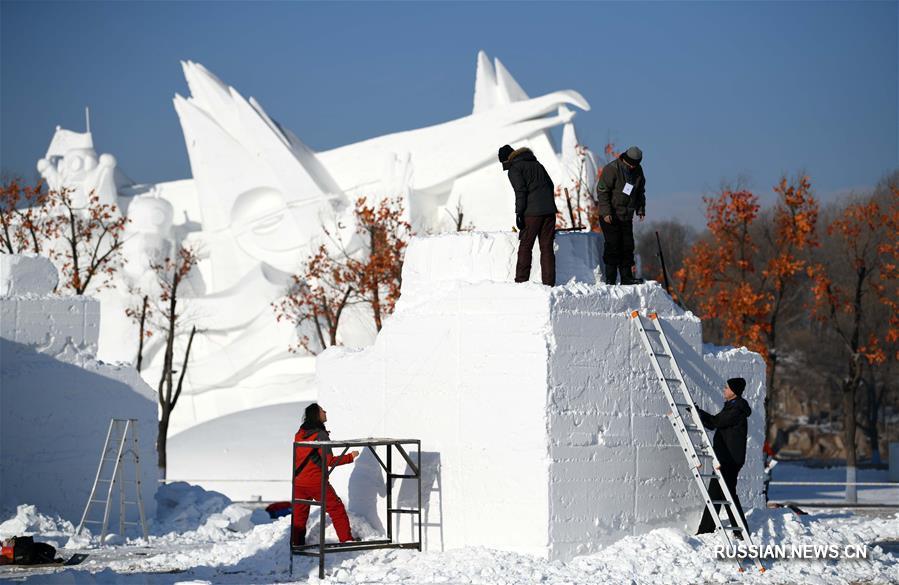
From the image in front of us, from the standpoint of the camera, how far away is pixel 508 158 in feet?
39.2

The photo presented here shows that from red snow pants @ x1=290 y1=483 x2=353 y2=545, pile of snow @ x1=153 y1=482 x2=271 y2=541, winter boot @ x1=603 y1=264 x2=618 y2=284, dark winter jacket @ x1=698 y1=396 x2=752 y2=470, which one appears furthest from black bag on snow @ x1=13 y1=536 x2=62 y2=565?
dark winter jacket @ x1=698 y1=396 x2=752 y2=470

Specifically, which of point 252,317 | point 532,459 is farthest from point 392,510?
point 252,317

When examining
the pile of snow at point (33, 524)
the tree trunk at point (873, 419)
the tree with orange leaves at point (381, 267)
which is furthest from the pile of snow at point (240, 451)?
the tree trunk at point (873, 419)

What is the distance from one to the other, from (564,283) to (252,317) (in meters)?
22.4

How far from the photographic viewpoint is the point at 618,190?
468 inches

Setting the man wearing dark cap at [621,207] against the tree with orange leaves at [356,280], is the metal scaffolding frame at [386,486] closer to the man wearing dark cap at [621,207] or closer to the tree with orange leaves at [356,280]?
the man wearing dark cap at [621,207]

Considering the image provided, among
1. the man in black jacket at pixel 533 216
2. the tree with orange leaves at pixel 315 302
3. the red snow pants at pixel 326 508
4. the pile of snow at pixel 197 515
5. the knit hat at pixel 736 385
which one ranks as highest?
the tree with orange leaves at pixel 315 302

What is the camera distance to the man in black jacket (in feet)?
38.0

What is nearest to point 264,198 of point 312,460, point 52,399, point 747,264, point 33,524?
point 747,264

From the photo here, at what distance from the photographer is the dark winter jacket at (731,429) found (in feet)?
37.0

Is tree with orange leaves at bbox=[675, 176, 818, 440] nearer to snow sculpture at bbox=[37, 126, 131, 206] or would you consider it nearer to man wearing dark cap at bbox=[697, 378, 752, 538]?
man wearing dark cap at bbox=[697, 378, 752, 538]

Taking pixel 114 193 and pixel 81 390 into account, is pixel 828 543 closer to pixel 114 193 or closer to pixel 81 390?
pixel 81 390

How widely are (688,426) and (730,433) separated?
0.37 metres

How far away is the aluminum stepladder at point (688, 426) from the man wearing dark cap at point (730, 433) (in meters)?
0.11
